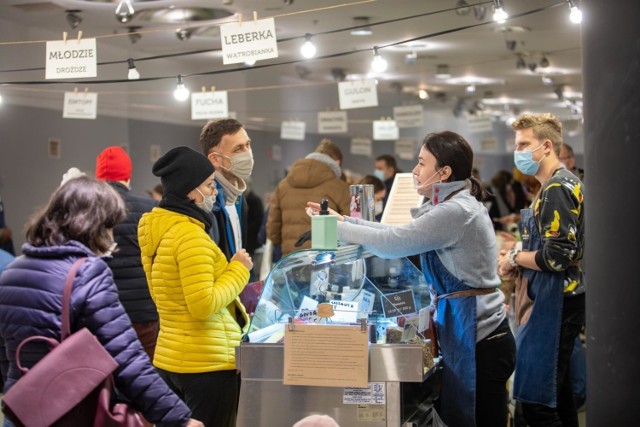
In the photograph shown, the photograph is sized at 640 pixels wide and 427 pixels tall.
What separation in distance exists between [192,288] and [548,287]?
2.04 meters

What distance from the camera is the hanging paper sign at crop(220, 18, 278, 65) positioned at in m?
6.42

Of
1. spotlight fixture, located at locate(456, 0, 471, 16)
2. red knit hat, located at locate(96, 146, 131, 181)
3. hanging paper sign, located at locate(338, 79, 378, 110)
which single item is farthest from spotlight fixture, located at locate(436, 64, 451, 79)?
red knit hat, located at locate(96, 146, 131, 181)

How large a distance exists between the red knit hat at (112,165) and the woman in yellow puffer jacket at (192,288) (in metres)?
1.68

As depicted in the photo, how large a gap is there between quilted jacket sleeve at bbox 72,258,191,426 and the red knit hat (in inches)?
102

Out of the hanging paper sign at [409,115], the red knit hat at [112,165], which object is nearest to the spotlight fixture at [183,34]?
the hanging paper sign at [409,115]

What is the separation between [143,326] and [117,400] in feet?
7.87

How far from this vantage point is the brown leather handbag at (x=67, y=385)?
2.78 m

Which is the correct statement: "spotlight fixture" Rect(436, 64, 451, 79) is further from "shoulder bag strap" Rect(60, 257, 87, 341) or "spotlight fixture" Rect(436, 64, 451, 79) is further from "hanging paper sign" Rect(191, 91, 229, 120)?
"shoulder bag strap" Rect(60, 257, 87, 341)

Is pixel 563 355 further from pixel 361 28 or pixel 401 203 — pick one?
pixel 361 28

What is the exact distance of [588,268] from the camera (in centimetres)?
331

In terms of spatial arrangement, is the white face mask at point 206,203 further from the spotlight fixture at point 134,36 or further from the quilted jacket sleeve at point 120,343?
the spotlight fixture at point 134,36

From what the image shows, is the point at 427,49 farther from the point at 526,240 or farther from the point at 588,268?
the point at 588,268

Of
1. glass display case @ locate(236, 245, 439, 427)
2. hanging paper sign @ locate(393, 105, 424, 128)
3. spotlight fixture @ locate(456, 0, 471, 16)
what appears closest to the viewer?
glass display case @ locate(236, 245, 439, 427)

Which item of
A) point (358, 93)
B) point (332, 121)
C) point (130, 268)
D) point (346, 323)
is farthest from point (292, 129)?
point (346, 323)
